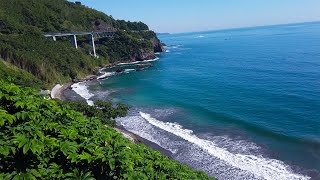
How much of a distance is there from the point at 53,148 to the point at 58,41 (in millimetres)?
101591

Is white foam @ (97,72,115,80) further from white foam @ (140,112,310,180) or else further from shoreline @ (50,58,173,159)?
white foam @ (140,112,310,180)

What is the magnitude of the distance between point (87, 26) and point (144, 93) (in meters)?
80.0

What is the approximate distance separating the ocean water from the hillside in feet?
31.6

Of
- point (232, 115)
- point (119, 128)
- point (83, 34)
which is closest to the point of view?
point (119, 128)

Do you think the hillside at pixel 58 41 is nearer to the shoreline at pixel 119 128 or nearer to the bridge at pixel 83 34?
the shoreline at pixel 119 128

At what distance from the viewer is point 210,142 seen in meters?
39.8

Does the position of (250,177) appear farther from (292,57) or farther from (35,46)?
(292,57)

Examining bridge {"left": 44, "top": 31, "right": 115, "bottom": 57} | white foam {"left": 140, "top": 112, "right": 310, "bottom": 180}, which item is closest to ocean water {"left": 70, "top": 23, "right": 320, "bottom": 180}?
white foam {"left": 140, "top": 112, "right": 310, "bottom": 180}

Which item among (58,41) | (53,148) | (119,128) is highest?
(53,148)

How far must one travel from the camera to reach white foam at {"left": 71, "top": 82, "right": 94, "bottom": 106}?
65625 millimetres

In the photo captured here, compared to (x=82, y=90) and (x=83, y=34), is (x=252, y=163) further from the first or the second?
(x=83, y=34)

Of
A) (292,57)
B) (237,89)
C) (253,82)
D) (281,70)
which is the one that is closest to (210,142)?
(237,89)

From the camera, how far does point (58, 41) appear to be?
103500mm

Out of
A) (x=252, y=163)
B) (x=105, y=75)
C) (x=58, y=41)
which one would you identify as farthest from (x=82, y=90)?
(x=252, y=163)
